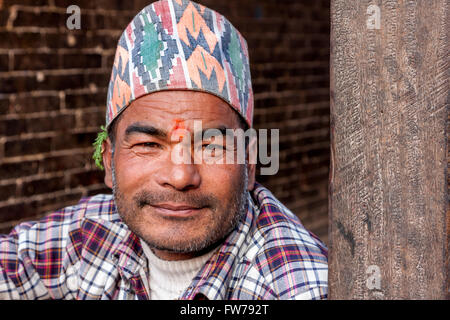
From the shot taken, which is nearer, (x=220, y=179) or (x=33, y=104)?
(x=220, y=179)

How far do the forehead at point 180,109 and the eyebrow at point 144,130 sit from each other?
2 centimetres

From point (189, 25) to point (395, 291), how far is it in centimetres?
129

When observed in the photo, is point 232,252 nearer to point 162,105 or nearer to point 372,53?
point 162,105

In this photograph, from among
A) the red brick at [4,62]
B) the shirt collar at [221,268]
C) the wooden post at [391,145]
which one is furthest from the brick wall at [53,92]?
the wooden post at [391,145]

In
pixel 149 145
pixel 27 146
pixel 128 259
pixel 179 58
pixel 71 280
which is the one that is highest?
pixel 179 58

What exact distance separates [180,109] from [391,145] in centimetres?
93

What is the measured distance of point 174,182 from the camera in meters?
1.95

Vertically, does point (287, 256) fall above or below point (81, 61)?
below

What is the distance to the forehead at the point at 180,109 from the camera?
205 centimetres

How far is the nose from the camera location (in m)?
1.94

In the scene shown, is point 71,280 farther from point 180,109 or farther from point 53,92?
point 53,92

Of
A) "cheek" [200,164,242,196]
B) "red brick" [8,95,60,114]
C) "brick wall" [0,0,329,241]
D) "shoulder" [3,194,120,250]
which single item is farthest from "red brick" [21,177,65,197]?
"cheek" [200,164,242,196]

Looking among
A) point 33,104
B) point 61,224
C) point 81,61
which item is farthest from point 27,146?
point 61,224

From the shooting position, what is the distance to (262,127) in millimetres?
4859
